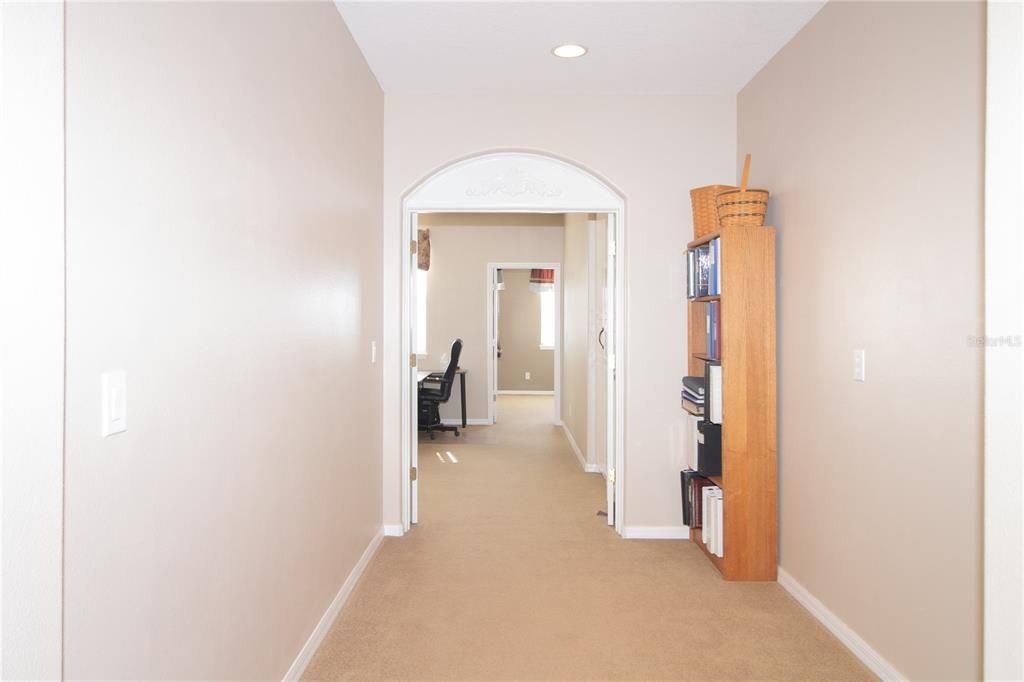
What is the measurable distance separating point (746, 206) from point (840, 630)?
186cm

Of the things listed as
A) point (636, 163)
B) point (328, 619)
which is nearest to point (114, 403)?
point (328, 619)

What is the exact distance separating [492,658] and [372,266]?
202 centimetres

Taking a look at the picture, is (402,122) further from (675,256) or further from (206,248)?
(206,248)

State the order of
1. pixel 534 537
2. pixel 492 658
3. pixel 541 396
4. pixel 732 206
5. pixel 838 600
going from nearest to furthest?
pixel 492 658 → pixel 838 600 → pixel 732 206 → pixel 534 537 → pixel 541 396

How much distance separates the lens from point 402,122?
12.8ft

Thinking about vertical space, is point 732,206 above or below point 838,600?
above

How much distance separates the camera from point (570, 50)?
3271mm

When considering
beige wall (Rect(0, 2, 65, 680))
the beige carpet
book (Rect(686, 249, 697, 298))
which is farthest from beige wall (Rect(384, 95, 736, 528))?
beige wall (Rect(0, 2, 65, 680))

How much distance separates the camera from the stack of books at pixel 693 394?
3551mm

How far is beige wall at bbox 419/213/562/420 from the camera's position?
829 cm

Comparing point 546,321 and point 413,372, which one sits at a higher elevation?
point 546,321

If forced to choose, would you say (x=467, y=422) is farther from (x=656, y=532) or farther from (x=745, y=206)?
(x=745, y=206)

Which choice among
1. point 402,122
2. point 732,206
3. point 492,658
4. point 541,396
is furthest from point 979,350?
point 541,396

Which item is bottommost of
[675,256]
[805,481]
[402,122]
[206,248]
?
[805,481]
